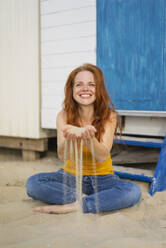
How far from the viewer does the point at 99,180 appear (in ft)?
7.50

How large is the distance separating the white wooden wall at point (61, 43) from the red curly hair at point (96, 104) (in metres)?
1.51

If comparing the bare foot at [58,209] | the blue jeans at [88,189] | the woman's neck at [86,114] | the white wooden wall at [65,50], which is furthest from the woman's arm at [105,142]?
the white wooden wall at [65,50]

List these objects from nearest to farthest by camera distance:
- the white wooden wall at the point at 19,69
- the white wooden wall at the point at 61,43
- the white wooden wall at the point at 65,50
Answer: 1. the white wooden wall at the point at 65,50
2. the white wooden wall at the point at 61,43
3. the white wooden wall at the point at 19,69

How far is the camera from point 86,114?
2379mm

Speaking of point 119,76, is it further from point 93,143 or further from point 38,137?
point 93,143

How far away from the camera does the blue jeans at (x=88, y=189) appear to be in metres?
2.17

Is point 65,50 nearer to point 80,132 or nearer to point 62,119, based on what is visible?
point 62,119

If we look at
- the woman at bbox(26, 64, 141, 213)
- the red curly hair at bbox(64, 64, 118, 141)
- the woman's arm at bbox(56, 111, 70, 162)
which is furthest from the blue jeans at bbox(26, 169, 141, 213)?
the red curly hair at bbox(64, 64, 118, 141)

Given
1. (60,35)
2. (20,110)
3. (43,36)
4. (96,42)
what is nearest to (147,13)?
(96,42)

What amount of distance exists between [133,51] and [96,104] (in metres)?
1.43

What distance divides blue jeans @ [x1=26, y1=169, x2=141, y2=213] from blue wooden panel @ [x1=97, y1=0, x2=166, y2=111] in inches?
55.5

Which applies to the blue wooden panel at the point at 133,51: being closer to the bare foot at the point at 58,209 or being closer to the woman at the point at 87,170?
the woman at the point at 87,170

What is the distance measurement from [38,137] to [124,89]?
1.59 meters

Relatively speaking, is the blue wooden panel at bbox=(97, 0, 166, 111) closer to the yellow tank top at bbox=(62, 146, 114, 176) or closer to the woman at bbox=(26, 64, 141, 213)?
the woman at bbox=(26, 64, 141, 213)
